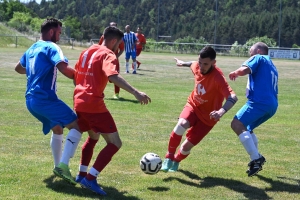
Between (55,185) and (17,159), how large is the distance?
146 cm

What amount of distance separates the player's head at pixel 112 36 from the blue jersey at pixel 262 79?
183 centimetres

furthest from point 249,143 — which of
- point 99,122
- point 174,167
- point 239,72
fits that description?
point 99,122

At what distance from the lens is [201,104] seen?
7145mm

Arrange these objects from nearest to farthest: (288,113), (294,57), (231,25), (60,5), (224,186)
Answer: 1. (224,186)
2. (288,113)
3. (294,57)
4. (231,25)
5. (60,5)

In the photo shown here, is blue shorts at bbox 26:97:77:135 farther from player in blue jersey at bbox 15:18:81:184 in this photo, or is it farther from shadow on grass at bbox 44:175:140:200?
shadow on grass at bbox 44:175:140:200

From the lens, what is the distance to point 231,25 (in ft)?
211

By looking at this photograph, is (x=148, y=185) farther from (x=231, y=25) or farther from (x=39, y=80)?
(x=231, y=25)

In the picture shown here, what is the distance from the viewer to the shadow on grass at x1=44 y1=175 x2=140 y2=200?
236 inches

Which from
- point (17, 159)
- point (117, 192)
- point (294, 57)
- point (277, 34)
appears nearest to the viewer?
point (117, 192)

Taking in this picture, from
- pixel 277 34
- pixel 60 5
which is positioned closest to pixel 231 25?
pixel 277 34

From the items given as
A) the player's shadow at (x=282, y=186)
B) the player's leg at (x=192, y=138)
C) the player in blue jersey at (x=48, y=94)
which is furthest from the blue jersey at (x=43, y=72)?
the player's shadow at (x=282, y=186)

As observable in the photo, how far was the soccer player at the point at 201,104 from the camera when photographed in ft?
22.4

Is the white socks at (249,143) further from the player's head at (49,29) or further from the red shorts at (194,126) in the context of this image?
the player's head at (49,29)

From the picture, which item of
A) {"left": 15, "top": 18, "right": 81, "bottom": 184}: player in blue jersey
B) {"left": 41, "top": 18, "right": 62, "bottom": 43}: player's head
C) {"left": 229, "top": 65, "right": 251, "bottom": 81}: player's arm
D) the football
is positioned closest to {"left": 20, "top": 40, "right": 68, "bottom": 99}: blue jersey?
{"left": 15, "top": 18, "right": 81, "bottom": 184}: player in blue jersey
